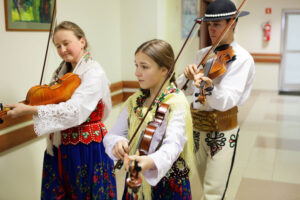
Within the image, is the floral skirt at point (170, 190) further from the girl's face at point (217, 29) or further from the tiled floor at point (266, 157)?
the tiled floor at point (266, 157)

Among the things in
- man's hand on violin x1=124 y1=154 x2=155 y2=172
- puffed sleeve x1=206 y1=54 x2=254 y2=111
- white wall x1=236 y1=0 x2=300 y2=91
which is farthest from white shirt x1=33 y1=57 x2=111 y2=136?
white wall x1=236 y1=0 x2=300 y2=91

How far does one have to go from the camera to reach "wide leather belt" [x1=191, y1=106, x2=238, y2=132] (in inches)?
86.0

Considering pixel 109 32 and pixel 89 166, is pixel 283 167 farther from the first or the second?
pixel 89 166

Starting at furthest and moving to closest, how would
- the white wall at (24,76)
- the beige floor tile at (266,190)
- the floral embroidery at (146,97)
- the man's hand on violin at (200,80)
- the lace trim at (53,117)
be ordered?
1. the beige floor tile at (266,190)
2. the white wall at (24,76)
3. the lace trim at (53,117)
4. the man's hand on violin at (200,80)
5. the floral embroidery at (146,97)

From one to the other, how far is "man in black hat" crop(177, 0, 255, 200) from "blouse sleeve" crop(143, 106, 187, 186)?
1.98ft

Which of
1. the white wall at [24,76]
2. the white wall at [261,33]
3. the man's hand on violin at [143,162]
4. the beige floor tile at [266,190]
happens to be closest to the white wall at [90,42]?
the white wall at [24,76]

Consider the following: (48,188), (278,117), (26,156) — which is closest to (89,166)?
(48,188)

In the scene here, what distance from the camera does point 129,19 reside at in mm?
3758

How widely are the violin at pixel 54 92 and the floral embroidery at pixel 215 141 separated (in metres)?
0.88

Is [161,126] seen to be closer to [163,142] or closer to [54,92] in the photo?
[163,142]

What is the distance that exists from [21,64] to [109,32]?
1305 millimetres

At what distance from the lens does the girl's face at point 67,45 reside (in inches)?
82.7

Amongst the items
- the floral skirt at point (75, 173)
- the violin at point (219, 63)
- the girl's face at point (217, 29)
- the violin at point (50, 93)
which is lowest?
the floral skirt at point (75, 173)

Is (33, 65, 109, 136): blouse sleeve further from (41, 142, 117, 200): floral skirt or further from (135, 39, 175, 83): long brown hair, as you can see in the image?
(135, 39, 175, 83): long brown hair
